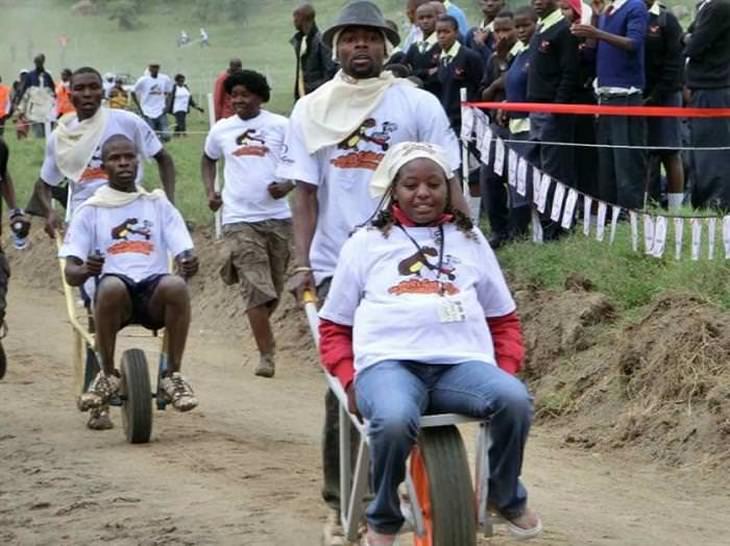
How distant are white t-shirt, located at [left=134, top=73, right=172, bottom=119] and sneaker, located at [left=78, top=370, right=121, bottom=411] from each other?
21.9 metres

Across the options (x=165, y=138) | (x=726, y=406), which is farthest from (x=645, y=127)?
(x=165, y=138)

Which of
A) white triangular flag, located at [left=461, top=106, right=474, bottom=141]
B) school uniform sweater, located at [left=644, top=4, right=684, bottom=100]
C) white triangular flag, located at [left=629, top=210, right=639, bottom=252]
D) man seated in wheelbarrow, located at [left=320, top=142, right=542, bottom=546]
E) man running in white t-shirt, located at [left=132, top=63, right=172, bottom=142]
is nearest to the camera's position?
man seated in wheelbarrow, located at [left=320, top=142, right=542, bottom=546]

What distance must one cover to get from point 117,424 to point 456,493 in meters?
5.16

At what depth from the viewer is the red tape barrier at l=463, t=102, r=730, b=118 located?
37.8 ft

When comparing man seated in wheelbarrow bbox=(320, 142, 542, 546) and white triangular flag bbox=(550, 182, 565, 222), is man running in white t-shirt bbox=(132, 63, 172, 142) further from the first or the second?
man seated in wheelbarrow bbox=(320, 142, 542, 546)

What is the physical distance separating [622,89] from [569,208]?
98 centimetres

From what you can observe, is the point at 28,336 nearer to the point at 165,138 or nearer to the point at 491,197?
the point at 491,197

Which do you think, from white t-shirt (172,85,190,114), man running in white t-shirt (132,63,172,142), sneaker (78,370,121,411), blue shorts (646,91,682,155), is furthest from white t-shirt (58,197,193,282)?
white t-shirt (172,85,190,114)

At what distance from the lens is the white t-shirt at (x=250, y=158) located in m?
12.4

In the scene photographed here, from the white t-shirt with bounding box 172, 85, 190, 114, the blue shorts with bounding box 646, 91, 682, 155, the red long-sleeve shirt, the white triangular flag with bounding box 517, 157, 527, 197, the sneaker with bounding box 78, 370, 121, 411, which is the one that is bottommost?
the sneaker with bounding box 78, 370, 121, 411

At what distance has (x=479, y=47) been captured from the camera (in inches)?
568

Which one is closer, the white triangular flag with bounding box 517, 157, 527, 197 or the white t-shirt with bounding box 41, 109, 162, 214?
the white t-shirt with bounding box 41, 109, 162, 214

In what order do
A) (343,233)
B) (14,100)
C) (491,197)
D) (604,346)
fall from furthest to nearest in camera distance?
1. (14,100)
2. (491,197)
3. (604,346)
4. (343,233)

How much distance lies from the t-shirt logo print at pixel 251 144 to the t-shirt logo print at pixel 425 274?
20.2 feet
